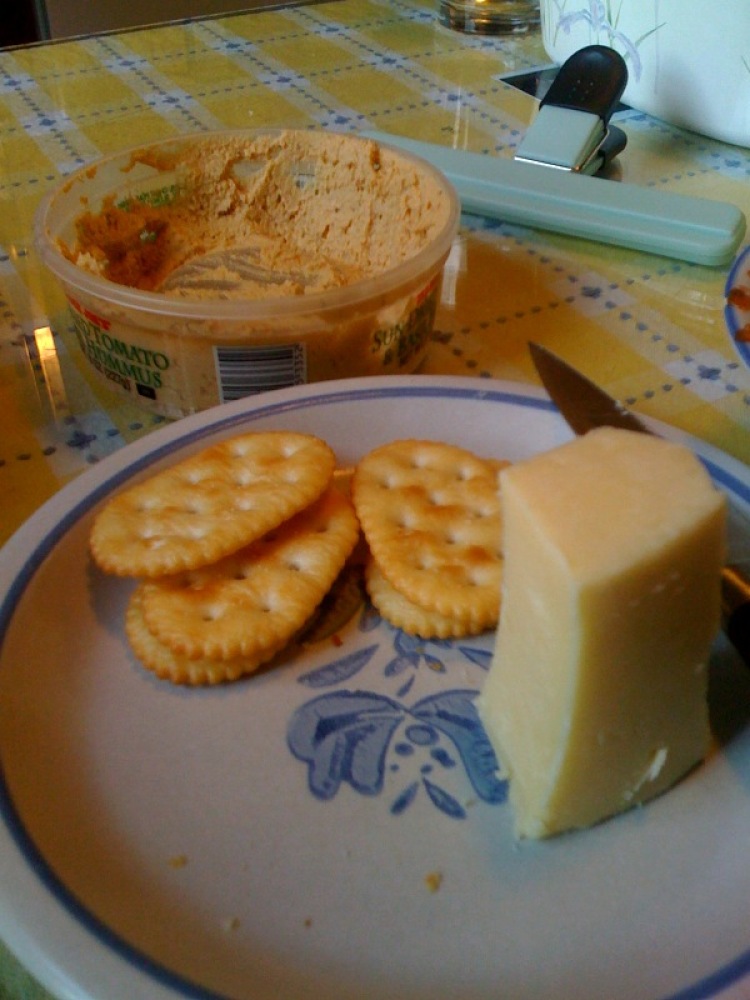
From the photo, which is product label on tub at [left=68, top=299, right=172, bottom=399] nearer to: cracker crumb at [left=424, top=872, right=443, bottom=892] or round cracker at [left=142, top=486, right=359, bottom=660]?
round cracker at [left=142, top=486, right=359, bottom=660]

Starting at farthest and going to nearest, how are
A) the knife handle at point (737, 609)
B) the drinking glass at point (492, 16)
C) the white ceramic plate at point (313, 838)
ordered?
the drinking glass at point (492, 16), the knife handle at point (737, 609), the white ceramic plate at point (313, 838)

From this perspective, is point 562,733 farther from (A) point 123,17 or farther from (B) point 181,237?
(A) point 123,17

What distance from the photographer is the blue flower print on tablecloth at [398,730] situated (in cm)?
46

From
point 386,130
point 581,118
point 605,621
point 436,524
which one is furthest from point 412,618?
point 386,130

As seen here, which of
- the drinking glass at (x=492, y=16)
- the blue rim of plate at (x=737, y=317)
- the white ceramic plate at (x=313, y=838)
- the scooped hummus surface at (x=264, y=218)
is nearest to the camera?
the white ceramic plate at (x=313, y=838)

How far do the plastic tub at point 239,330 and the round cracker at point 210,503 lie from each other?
0.26ft

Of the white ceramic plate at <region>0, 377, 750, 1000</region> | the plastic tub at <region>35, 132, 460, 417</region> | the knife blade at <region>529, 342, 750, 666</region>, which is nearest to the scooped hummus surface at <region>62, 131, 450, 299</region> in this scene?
the plastic tub at <region>35, 132, 460, 417</region>

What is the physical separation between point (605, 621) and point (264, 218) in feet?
2.21

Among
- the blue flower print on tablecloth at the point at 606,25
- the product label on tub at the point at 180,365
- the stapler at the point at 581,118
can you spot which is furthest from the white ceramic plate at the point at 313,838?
the blue flower print on tablecloth at the point at 606,25

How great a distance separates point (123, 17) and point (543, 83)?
1475 millimetres

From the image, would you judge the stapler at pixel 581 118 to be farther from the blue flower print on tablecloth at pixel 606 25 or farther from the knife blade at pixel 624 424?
the knife blade at pixel 624 424

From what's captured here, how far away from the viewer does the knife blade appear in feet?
1.60

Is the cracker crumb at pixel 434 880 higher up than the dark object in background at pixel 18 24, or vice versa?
the dark object in background at pixel 18 24

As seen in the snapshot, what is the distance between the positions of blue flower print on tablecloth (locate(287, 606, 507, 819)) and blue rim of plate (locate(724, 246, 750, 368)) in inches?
11.1
